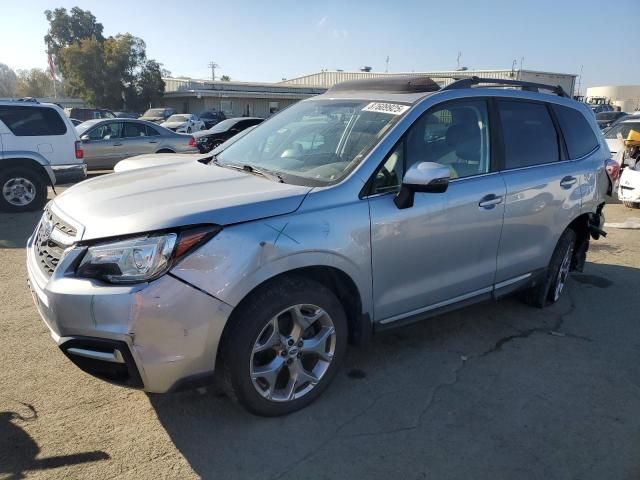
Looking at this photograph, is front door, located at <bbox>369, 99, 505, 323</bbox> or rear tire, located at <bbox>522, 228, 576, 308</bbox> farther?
rear tire, located at <bbox>522, 228, 576, 308</bbox>

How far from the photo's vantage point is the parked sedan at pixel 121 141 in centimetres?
1227

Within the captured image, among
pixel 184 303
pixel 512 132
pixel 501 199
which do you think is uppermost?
pixel 512 132

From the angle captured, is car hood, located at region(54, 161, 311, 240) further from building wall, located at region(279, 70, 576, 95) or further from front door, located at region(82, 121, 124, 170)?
front door, located at region(82, 121, 124, 170)

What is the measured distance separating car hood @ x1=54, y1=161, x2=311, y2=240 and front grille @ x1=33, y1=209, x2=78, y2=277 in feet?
0.23

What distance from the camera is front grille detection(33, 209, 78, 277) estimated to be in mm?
2740

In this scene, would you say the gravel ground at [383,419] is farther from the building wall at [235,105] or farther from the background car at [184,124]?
the building wall at [235,105]

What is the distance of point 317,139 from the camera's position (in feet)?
11.7

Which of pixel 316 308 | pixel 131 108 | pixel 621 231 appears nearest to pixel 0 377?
pixel 316 308

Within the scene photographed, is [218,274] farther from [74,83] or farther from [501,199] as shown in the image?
[74,83]

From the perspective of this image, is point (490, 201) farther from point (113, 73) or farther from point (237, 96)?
point (113, 73)

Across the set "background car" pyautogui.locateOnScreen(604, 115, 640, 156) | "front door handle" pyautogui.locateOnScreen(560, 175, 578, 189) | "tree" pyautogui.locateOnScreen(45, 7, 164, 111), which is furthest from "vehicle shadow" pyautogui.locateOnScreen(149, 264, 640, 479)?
"tree" pyautogui.locateOnScreen(45, 7, 164, 111)

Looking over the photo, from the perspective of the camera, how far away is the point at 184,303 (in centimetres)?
242

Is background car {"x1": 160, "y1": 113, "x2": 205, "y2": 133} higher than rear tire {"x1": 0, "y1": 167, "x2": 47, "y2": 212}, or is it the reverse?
background car {"x1": 160, "y1": 113, "x2": 205, "y2": 133}

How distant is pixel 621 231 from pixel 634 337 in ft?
14.0
